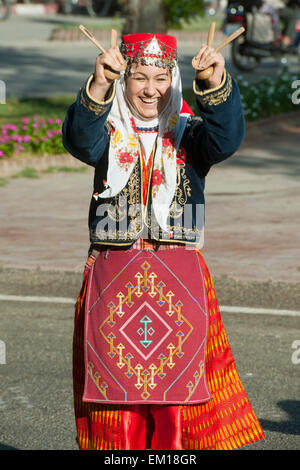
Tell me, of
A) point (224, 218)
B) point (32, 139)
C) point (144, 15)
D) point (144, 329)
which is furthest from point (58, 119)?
point (144, 329)

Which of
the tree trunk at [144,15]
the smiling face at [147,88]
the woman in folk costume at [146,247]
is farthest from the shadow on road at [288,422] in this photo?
the tree trunk at [144,15]

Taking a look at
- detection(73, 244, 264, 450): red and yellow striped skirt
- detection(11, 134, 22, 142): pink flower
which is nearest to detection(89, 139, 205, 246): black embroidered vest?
detection(73, 244, 264, 450): red and yellow striped skirt

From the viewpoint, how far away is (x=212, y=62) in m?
3.53

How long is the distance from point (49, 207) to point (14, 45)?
1384 centimetres

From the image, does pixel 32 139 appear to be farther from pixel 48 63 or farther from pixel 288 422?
pixel 288 422

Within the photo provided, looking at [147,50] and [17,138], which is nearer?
[147,50]

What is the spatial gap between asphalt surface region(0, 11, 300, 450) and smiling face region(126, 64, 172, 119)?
199 centimetres

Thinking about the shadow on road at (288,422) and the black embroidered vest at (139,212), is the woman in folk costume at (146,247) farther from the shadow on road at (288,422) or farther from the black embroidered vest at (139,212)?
the shadow on road at (288,422)

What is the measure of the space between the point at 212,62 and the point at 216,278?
4604 millimetres

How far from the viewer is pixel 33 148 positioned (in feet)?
43.0

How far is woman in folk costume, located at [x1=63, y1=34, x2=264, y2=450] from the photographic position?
3.78 meters

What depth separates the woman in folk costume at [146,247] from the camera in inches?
149

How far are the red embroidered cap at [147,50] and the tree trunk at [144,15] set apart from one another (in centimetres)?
1176

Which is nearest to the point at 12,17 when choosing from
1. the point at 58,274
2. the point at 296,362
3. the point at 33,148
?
the point at 33,148
